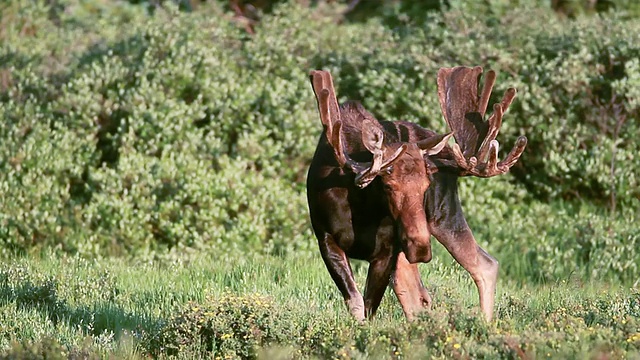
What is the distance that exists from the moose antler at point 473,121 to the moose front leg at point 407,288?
2.97 feet

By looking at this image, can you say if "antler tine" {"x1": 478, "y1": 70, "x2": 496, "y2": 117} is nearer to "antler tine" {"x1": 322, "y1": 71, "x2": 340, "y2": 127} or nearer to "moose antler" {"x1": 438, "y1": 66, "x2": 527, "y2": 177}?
"moose antler" {"x1": 438, "y1": 66, "x2": 527, "y2": 177}

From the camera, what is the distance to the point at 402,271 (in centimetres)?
845

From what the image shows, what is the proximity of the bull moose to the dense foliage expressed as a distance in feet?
14.1

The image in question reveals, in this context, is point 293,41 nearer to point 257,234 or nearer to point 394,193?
point 257,234

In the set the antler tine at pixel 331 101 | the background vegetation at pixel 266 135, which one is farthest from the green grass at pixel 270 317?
the antler tine at pixel 331 101

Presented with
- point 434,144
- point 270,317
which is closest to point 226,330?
point 270,317

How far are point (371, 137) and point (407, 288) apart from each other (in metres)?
1.44

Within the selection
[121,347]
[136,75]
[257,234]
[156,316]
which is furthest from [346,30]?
[121,347]

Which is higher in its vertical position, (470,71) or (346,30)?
(470,71)

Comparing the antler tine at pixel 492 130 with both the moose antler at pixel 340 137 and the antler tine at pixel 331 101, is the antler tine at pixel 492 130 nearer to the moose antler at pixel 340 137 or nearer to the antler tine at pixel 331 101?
the moose antler at pixel 340 137

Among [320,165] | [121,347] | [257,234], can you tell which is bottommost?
[257,234]

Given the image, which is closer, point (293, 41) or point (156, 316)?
point (156, 316)

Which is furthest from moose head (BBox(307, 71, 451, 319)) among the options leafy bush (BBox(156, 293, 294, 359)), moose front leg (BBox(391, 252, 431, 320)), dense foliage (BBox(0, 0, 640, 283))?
dense foliage (BBox(0, 0, 640, 283))

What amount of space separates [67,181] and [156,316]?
5.23 metres
